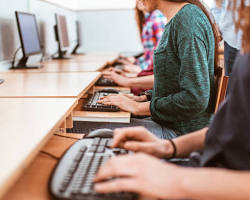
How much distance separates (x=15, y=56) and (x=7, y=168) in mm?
1797

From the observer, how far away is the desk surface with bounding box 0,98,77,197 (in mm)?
596

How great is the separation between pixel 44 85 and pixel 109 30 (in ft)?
9.80

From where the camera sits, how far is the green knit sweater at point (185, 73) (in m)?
1.16

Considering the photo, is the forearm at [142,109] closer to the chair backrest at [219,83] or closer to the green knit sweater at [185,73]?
the green knit sweater at [185,73]

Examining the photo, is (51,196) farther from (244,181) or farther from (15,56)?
(15,56)

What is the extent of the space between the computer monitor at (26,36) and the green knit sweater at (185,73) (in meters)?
1.14

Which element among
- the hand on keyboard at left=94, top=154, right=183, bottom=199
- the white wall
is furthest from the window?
the hand on keyboard at left=94, top=154, right=183, bottom=199

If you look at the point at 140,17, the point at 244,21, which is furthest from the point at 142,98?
the point at 140,17

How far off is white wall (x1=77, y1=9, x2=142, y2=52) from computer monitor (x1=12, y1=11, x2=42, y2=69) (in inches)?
80.0

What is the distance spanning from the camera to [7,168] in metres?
0.58

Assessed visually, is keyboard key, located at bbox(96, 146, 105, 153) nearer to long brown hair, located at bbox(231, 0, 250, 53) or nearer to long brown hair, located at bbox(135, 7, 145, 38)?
long brown hair, located at bbox(231, 0, 250, 53)

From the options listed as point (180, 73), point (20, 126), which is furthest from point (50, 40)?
point (20, 126)

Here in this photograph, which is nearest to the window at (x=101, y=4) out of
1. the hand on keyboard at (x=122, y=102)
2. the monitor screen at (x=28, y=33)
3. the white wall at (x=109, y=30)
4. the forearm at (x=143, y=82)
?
the white wall at (x=109, y=30)

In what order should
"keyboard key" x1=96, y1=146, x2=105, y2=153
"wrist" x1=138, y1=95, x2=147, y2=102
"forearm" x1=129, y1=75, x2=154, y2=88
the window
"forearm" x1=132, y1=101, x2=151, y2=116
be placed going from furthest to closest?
the window < "forearm" x1=129, y1=75, x2=154, y2=88 < "wrist" x1=138, y1=95, x2=147, y2=102 < "forearm" x1=132, y1=101, x2=151, y2=116 < "keyboard key" x1=96, y1=146, x2=105, y2=153
